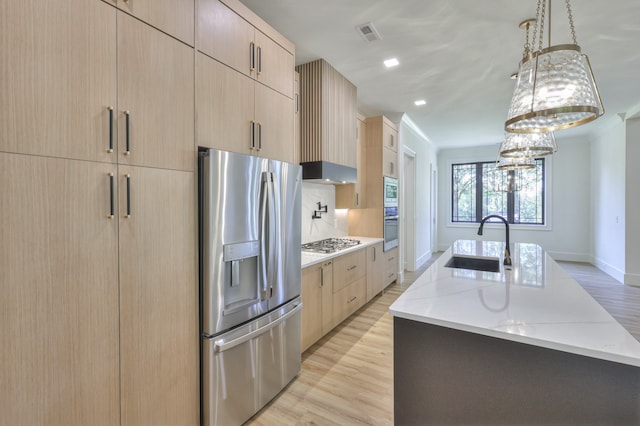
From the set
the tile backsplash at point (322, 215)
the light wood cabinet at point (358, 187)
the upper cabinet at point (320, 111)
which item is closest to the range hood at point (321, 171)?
the upper cabinet at point (320, 111)

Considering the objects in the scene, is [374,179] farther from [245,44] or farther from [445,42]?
[245,44]

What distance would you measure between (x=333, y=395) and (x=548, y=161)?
7.67 meters

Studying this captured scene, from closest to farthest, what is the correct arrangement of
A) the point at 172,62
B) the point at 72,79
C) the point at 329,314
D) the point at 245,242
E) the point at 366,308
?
the point at 72,79
the point at 172,62
the point at 245,242
the point at 329,314
the point at 366,308

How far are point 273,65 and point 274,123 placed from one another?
42cm

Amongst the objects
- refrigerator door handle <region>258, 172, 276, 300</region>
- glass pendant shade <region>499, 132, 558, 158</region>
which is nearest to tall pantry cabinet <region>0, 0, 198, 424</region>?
refrigerator door handle <region>258, 172, 276, 300</region>

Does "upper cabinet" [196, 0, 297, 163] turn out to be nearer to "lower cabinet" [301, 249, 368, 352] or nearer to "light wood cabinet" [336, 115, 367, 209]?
"lower cabinet" [301, 249, 368, 352]

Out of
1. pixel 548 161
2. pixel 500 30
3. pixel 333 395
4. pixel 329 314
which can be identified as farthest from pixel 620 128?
pixel 333 395

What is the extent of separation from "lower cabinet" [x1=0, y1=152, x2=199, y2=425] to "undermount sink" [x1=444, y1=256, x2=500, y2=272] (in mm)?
2049

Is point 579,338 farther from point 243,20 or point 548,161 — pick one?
point 548,161

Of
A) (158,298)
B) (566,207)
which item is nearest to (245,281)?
(158,298)

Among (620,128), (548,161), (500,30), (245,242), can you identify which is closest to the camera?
(245,242)

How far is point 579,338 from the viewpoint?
1014 millimetres

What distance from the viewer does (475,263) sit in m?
2.56

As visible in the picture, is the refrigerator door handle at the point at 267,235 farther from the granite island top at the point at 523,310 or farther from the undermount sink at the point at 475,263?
the undermount sink at the point at 475,263
